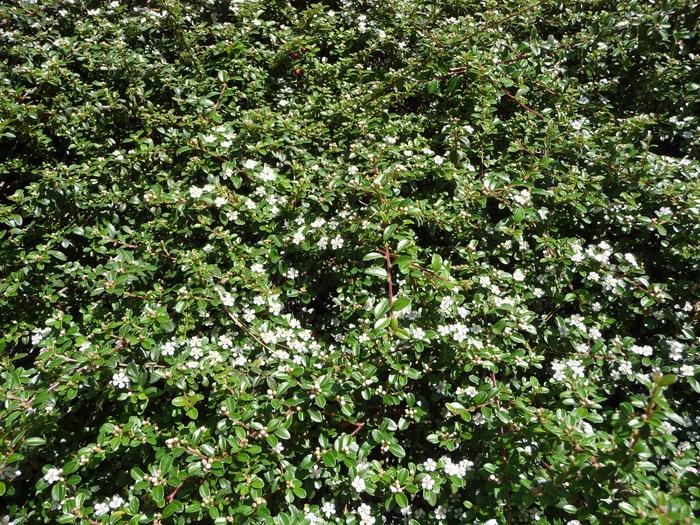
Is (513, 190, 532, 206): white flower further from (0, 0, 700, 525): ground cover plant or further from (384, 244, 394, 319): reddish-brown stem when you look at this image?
(384, 244, 394, 319): reddish-brown stem

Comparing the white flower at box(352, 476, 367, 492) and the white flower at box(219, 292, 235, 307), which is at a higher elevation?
the white flower at box(219, 292, 235, 307)

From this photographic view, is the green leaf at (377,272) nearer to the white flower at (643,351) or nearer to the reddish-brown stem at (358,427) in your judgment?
the reddish-brown stem at (358,427)

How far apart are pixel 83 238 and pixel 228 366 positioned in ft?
4.28

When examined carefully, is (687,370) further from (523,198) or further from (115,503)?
(115,503)

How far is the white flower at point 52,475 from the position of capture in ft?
5.53

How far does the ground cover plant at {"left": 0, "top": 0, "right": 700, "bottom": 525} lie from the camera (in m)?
1.72

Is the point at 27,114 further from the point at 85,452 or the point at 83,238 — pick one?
the point at 85,452

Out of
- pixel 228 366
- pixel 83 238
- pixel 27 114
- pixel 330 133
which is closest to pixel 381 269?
pixel 228 366

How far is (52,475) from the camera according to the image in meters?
1.69

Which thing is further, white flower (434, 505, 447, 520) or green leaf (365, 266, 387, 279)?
green leaf (365, 266, 387, 279)

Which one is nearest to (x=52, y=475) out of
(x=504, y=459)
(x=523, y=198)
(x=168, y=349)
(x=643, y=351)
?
(x=168, y=349)

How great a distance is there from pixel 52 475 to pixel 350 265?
4.64 feet

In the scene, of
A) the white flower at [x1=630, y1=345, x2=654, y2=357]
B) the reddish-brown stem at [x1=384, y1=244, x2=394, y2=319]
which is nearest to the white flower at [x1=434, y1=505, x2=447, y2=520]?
the reddish-brown stem at [x1=384, y1=244, x2=394, y2=319]

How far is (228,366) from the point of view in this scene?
74.0 inches
